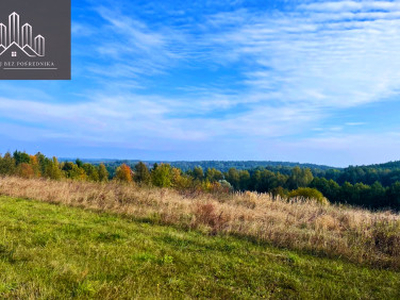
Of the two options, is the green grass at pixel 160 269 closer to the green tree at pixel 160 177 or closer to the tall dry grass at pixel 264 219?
the tall dry grass at pixel 264 219

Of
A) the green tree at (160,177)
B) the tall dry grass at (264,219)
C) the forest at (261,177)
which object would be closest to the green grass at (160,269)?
the tall dry grass at (264,219)

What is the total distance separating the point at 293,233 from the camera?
27.2 ft

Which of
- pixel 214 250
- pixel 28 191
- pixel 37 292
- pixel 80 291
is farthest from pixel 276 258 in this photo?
pixel 28 191

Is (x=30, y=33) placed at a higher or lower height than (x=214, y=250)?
higher

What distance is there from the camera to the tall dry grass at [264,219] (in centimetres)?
764

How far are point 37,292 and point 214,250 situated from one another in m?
4.01

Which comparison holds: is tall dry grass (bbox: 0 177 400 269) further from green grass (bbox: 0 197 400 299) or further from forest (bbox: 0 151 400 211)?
forest (bbox: 0 151 400 211)

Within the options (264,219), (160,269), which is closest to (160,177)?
(264,219)

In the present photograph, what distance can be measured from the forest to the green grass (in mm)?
34979

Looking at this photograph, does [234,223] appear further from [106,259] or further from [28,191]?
[28,191]

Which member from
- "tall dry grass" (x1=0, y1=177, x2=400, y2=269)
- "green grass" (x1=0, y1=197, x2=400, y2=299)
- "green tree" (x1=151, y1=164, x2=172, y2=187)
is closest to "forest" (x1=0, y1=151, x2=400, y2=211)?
"green tree" (x1=151, y1=164, x2=172, y2=187)

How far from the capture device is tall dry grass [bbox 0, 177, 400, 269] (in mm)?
7641

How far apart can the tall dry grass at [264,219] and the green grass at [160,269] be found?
647 mm

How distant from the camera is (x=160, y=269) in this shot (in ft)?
18.1
